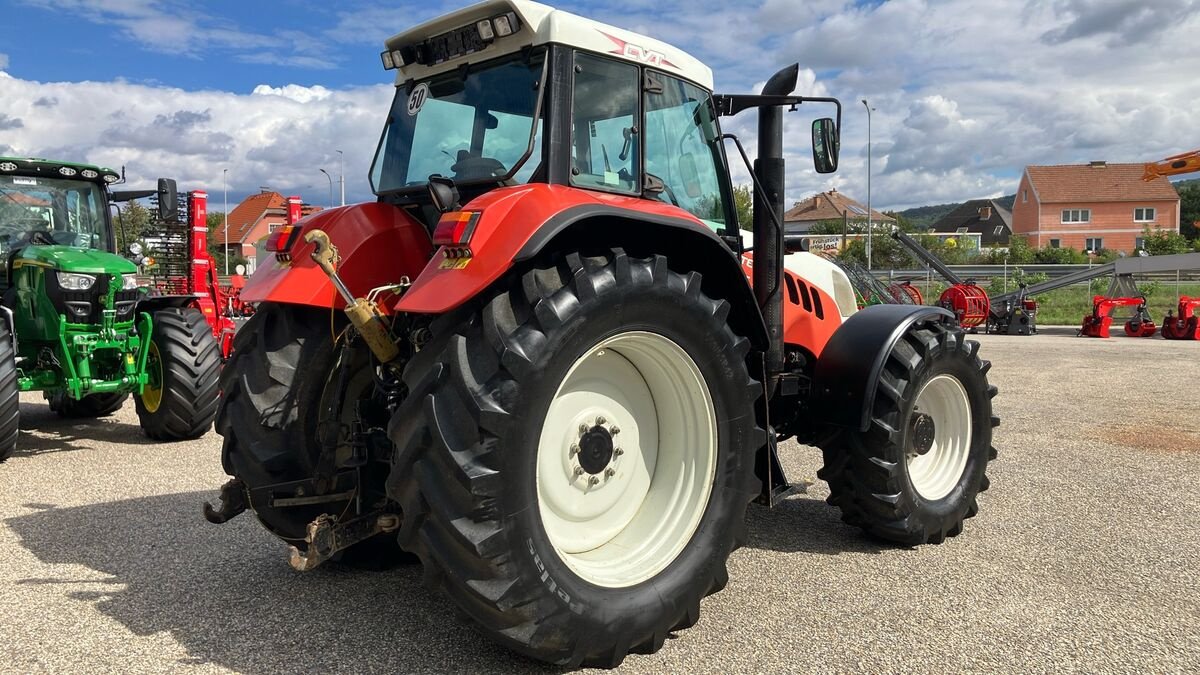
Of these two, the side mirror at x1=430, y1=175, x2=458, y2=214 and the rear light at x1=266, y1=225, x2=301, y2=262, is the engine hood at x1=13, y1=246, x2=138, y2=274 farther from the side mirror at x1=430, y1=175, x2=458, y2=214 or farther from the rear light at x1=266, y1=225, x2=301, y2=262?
the side mirror at x1=430, y1=175, x2=458, y2=214

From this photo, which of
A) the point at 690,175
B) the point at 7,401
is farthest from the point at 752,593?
the point at 7,401

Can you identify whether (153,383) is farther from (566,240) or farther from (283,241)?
(566,240)

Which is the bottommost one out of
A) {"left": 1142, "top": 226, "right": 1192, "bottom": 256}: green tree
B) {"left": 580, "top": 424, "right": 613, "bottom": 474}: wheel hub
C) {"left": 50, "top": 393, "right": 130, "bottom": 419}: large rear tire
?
{"left": 50, "top": 393, "right": 130, "bottom": 419}: large rear tire

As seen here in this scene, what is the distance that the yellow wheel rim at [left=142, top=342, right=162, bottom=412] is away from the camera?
25.8 ft

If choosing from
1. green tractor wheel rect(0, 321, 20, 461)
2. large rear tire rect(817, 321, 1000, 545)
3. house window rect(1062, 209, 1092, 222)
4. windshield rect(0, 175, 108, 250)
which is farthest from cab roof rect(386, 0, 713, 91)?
house window rect(1062, 209, 1092, 222)

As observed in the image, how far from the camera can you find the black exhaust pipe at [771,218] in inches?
167

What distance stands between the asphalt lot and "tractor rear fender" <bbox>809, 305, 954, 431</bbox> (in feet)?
2.38

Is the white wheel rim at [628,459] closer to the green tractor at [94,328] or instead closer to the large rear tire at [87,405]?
the green tractor at [94,328]

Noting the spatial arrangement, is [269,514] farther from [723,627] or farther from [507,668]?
[723,627]

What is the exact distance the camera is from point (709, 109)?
4219mm

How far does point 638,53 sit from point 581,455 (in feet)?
5.82

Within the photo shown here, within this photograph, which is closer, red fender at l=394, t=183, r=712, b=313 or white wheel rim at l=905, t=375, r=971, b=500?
red fender at l=394, t=183, r=712, b=313

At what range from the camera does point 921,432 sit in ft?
15.3

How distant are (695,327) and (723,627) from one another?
1206mm
